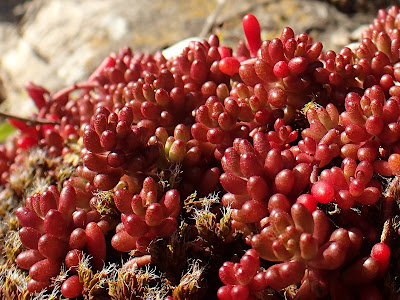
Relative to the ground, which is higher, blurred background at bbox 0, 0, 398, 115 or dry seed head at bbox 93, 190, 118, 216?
dry seed head at bbox 93, 190, 118, 216

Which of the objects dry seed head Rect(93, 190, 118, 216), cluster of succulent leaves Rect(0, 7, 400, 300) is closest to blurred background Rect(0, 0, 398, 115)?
cluster of succulent leaves Rect(0, 7, 400, 300)

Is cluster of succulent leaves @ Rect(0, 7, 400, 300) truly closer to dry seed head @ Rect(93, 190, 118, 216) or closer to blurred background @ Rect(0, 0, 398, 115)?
dry seed head @ Rect(93, 190, 118, 216)

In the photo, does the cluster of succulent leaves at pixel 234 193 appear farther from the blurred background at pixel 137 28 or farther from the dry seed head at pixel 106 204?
the blurred background at pixel 137 28

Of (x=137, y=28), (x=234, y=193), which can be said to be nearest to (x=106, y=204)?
(x=234, y=193)

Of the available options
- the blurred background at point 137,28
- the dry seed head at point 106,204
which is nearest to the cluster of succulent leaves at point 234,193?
the dry seed head at point 106,204

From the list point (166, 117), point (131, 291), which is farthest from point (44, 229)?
point (166, 117)

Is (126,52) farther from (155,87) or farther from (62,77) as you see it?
(62,77)
